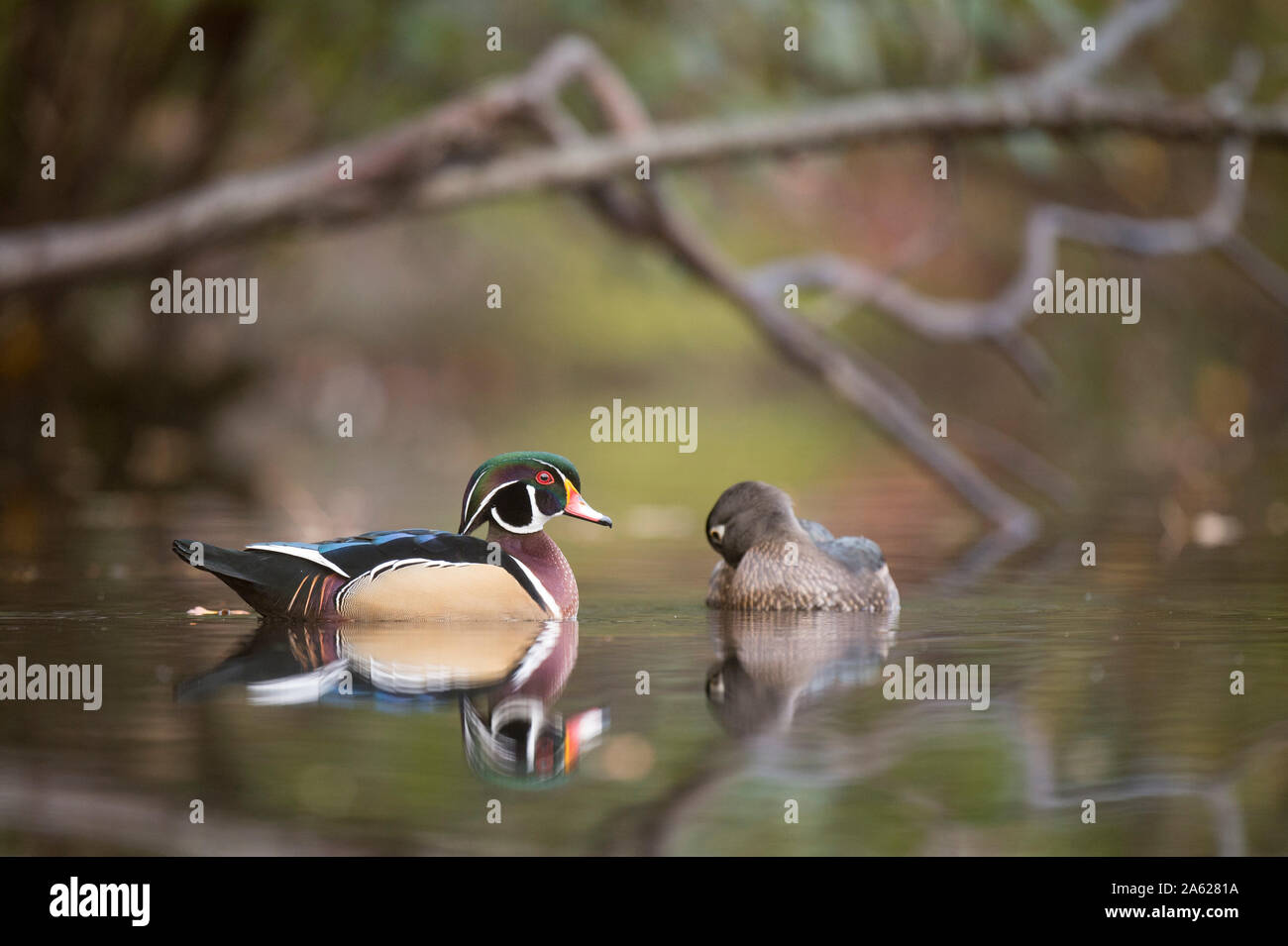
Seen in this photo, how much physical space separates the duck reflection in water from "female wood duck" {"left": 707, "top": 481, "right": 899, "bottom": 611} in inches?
2.0

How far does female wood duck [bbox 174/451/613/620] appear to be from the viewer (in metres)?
7.56

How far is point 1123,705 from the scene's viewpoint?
19.9 feet

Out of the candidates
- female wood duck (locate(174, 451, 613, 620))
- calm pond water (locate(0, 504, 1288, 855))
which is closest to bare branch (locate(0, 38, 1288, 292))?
calm pond water (locate(0, 504, 1288, 855))

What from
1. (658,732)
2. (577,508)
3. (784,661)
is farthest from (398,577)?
(658,732)

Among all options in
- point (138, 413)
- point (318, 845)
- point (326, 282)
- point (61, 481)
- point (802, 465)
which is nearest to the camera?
point (318, 845)

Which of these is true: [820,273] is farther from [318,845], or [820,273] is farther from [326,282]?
[326,282]

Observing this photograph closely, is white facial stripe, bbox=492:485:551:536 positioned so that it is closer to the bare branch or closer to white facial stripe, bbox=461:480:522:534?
white facial stripe, bbox=461:480:522:534

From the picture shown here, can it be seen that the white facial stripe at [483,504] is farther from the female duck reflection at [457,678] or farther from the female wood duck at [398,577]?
the female duck reflection at [457,678]

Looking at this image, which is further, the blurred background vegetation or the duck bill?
the blurred background vegetation

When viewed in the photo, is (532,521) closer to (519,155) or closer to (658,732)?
(658,732)

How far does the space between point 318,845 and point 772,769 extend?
51.5 inches

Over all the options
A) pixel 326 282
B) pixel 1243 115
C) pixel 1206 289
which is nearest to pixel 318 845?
pixel 1243 115

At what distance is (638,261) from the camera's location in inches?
677

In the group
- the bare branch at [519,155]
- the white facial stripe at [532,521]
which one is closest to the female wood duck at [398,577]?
the white facial stripe at [532,521]
